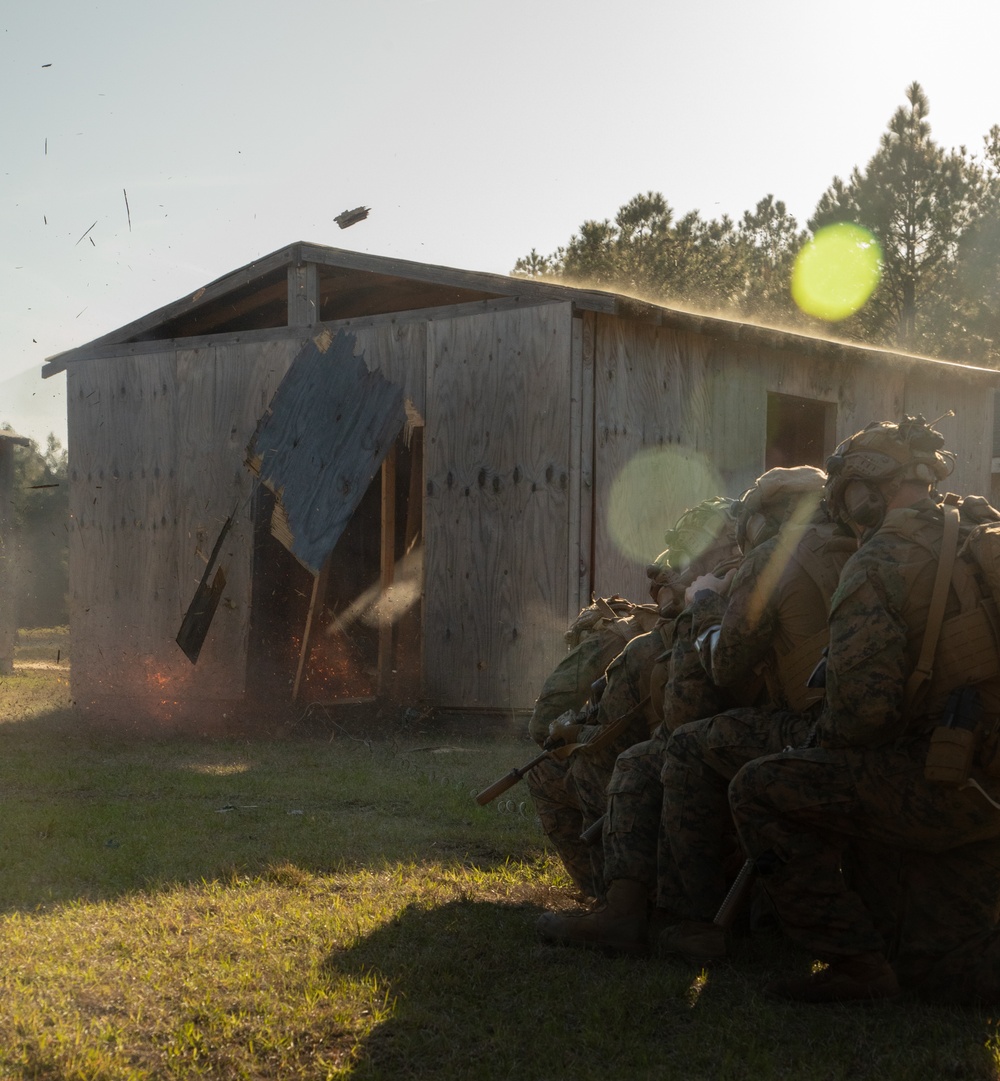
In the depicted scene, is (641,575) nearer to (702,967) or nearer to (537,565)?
(537,565)

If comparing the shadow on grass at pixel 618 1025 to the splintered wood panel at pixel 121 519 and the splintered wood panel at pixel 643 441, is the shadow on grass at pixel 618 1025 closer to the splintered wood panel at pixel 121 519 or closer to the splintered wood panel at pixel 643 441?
the splintered wood panel at pixel 643 441

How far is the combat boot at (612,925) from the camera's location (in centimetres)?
468

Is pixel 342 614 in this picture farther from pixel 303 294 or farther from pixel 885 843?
pixel 885 843

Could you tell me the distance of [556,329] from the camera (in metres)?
10.9

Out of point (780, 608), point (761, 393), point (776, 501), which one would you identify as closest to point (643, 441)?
point (761, 393)

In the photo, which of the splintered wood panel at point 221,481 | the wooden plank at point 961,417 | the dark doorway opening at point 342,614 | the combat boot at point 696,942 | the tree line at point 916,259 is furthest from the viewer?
the tree line at point 916,259

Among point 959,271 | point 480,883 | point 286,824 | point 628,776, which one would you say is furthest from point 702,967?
point 959,271

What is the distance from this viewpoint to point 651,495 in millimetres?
11453

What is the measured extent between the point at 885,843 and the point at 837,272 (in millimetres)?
35084

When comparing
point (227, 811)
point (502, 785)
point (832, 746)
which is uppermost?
point (832, 746)

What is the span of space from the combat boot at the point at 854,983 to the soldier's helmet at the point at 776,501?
1.52m

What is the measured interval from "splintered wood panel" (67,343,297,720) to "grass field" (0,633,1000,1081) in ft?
16.7

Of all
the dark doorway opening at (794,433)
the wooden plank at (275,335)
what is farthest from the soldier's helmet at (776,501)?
the dark doorway opening at (794,433)

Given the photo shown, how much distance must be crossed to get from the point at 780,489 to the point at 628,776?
4.10 feet
